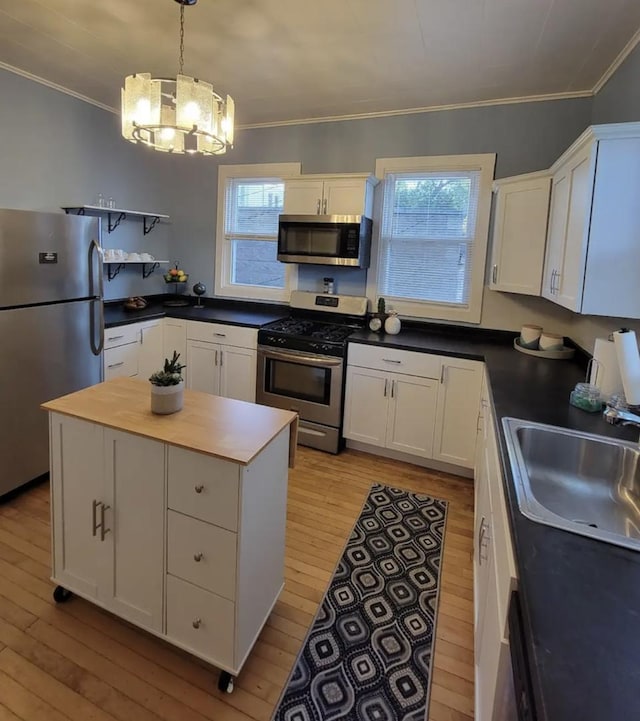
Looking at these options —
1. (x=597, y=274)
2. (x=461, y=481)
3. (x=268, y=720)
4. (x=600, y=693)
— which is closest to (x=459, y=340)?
(x=461, y=481)

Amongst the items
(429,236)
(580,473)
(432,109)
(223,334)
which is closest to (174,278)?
(223,334)

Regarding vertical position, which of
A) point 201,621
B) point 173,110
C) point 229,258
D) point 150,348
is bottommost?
point 201,621

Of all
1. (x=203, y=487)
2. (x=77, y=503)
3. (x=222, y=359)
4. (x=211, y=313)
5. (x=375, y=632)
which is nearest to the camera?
(x=203, y=487)

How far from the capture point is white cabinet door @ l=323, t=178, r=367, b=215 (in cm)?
352

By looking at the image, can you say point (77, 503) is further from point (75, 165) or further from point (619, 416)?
point (75, 165)

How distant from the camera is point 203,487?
1469 millimetres

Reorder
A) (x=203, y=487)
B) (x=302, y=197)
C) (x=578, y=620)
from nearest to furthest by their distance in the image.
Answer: (x=578, y=620) → (x=203, y=487) → (x=302, y=197)

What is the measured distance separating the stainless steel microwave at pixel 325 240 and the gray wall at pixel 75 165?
1.56m

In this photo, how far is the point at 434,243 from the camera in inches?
143

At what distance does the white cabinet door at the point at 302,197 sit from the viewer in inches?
144

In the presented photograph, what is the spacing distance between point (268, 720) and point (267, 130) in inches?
168

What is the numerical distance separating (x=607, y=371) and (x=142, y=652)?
91.0 inches

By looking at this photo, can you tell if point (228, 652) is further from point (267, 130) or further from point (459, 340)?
point (267, 130)

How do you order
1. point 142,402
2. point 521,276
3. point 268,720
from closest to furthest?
point 268,720
point 142,402
point 521,276
